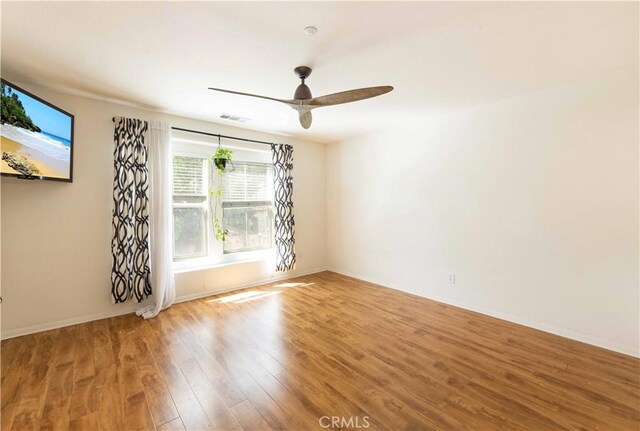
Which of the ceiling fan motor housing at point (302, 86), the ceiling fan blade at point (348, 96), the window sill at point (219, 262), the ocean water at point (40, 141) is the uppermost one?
the ceiling fan motor housing at point (302, 86)

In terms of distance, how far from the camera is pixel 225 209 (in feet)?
13.9

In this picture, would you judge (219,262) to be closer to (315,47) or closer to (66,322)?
(66,322)

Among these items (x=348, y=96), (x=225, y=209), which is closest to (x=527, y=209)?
(x=348, y=96)

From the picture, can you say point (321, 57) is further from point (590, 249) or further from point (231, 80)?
point (590, 249)

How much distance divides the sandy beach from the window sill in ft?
5.43

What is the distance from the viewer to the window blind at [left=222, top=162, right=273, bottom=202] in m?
4.26

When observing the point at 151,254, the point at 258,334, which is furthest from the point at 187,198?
the point at 258,334

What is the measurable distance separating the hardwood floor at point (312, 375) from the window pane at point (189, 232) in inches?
38.5

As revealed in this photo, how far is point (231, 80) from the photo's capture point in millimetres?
2598

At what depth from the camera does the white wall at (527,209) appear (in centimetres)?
246

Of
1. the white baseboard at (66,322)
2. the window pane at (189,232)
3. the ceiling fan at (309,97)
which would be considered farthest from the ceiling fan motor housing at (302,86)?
the white baseboard at (66,322)

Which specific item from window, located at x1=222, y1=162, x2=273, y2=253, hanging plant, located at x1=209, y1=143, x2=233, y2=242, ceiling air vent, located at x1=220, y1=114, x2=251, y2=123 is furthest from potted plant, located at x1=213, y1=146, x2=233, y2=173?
ceiling air vent, located at x1=220, y1=114, x2=251, y2=123

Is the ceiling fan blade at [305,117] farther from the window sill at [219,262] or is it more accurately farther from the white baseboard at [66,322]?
the white baseboard at [66,322]

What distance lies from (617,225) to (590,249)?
0.29m
